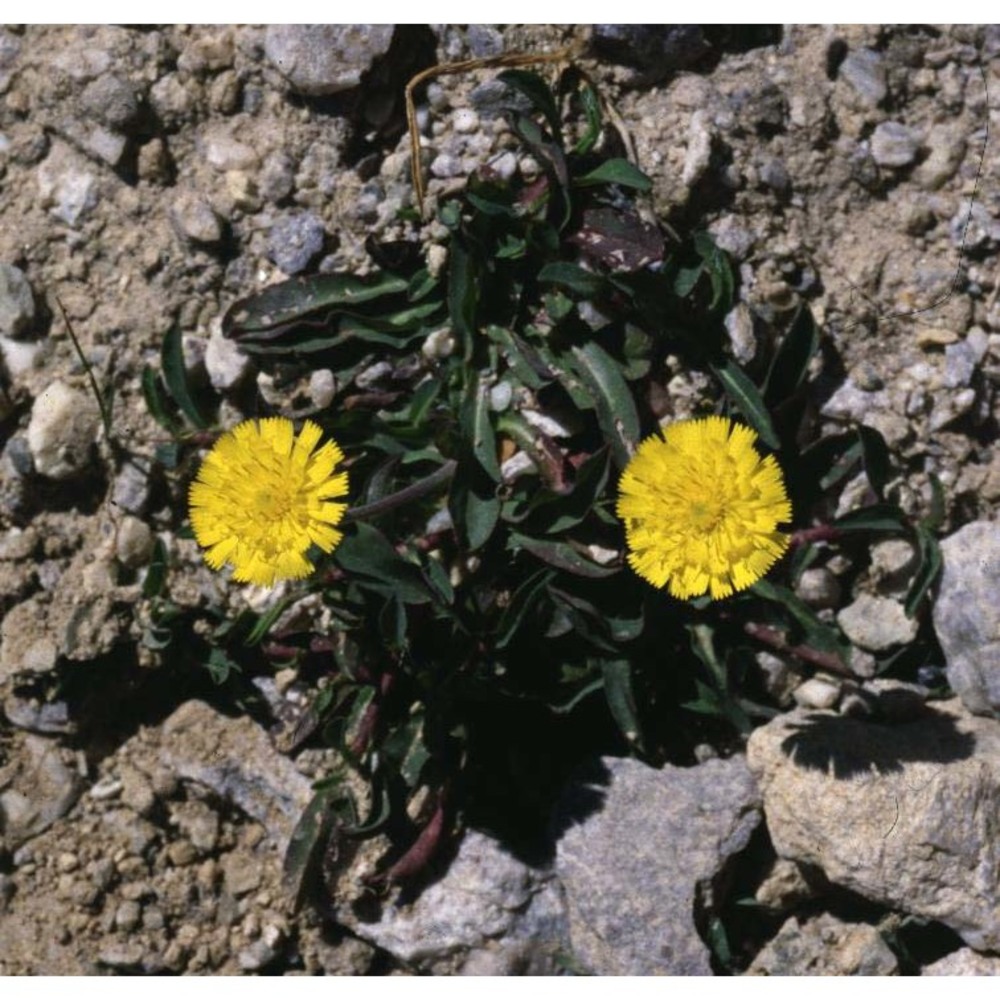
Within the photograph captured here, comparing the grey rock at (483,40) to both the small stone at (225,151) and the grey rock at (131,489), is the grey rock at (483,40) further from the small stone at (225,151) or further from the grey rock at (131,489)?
the grey rock at (131,489)

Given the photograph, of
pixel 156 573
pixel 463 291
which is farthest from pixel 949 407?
pixel 156 573

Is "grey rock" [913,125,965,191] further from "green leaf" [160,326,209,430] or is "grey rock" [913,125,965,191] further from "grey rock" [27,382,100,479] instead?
"grey rock" [27,382,100,479]

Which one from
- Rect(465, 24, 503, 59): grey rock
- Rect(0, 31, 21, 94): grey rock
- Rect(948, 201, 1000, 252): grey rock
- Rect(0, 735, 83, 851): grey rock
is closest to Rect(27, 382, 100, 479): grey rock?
Rect(0, 735, 83, 851): grey rock

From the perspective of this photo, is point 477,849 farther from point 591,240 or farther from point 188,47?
point 188,47

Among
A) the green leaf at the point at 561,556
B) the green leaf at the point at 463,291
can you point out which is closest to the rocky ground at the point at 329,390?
the green leaf at the point at 463,291

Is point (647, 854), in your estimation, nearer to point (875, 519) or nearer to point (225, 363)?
point (875, 519)

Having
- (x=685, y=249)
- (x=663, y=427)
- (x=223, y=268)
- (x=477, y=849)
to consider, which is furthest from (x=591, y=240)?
(x=477, y=849)
